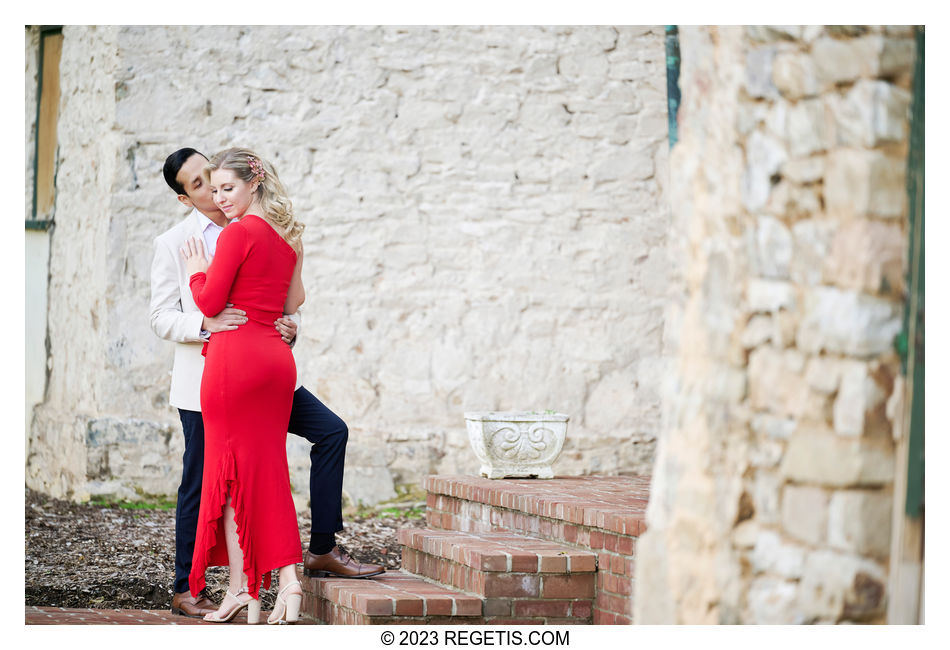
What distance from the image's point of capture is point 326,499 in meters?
3.83

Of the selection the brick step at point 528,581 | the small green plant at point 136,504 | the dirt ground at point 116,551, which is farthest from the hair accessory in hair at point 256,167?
the small green plant at point 136,504

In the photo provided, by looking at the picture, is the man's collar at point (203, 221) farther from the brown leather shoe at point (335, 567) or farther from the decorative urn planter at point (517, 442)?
the decorative urn planter at point (517, 442)

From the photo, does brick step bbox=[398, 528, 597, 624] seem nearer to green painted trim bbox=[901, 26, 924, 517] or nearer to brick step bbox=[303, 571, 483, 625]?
brick step bbox=[303, 571, 483, 625]

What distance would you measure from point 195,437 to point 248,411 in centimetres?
51

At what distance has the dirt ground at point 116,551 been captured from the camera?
4.41m

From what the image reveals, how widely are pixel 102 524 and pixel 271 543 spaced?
8.38 ft

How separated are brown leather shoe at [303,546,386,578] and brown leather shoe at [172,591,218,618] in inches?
14.9

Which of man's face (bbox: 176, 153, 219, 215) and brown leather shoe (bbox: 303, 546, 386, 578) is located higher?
man's face (bbox: 176, 153, 219, 215)

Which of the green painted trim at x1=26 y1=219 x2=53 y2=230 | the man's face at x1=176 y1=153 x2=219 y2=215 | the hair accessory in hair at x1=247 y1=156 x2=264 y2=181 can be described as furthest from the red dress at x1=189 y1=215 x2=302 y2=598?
the green painted trim at x1=26 y1=219 x2=53 y2=230

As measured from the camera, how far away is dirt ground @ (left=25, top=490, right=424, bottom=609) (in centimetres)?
441

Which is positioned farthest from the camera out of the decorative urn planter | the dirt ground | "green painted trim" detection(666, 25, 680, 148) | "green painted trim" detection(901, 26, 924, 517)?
the decorative urn planter

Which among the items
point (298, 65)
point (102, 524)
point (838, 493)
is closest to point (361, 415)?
point (102, 524)
